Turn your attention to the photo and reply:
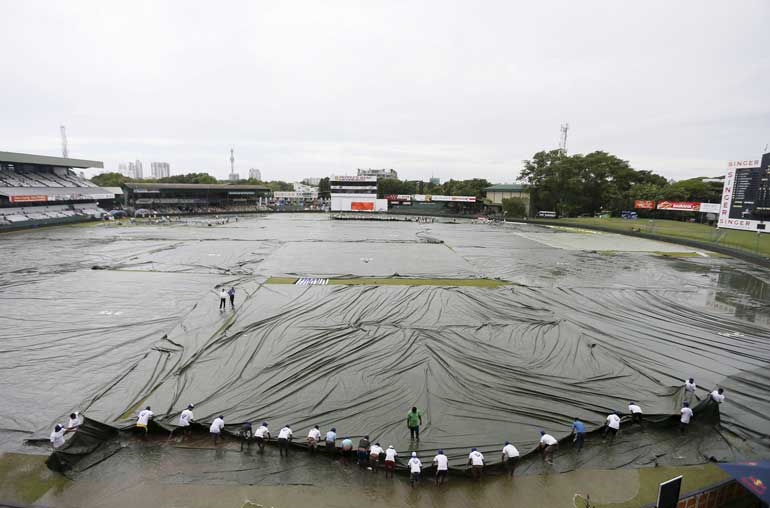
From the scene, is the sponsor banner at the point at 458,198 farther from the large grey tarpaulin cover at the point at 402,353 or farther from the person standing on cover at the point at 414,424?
the person standing on cover at the point at 414,424

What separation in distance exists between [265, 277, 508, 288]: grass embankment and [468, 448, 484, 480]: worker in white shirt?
16168 millimetres

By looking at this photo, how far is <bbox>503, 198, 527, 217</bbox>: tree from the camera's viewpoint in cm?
8050

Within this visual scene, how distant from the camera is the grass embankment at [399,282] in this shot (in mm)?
24109

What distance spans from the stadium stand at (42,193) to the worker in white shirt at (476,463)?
59808mm

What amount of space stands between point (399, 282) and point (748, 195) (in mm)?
34989

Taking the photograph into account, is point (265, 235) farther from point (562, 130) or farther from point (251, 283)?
point (562, 130)

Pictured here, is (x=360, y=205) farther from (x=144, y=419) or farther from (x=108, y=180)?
(x=144, y=419)

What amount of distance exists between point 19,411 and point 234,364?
5.38 m

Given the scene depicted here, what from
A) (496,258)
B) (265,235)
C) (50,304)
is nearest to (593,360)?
(496,258)

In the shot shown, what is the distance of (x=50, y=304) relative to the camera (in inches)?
735

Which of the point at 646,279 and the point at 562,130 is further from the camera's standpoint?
the point at 562,130

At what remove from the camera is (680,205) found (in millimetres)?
62562

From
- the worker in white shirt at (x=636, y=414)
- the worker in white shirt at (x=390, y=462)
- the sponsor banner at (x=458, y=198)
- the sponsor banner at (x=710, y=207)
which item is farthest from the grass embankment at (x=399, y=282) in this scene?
the sponsor banner at (x=458, y=198)

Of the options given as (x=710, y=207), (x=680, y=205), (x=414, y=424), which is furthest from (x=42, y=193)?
(x=680, y=205)
